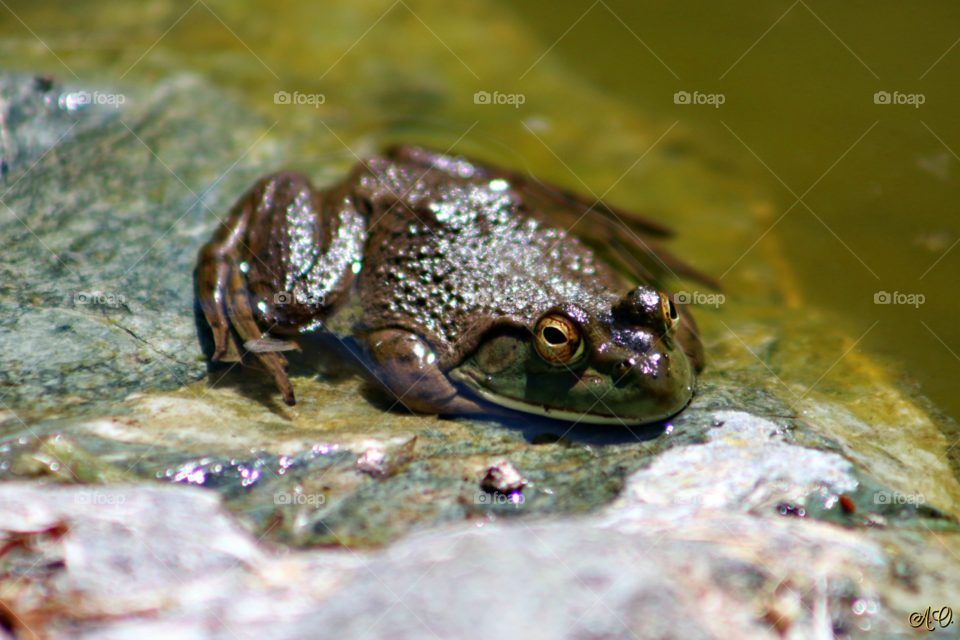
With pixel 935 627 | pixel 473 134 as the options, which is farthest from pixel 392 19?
pixel 935 627

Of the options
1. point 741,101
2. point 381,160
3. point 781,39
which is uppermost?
point 781,39

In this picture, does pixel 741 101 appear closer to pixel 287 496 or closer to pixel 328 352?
pixel 328 352

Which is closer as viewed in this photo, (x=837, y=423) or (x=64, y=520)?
(x=64, y=520)
